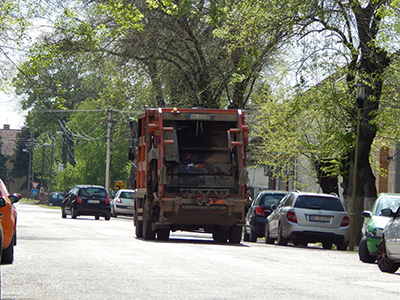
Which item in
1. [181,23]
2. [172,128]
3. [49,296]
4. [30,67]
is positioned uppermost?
[181,23]

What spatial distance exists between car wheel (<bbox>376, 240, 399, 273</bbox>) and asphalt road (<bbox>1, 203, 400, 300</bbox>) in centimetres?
17

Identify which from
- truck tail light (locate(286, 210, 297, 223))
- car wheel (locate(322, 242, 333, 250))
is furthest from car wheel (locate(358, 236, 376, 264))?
car wheel (locate(322, 242, 333, 250))

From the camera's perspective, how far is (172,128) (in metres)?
22.5

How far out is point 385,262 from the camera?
52.7 ft

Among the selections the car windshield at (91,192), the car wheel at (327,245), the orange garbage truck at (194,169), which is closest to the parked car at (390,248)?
the orange garbage truck at (194,169)

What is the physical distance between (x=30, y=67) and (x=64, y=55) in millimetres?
6877

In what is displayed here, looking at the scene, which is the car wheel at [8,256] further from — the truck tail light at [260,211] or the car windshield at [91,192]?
the car windshield at [91,192]

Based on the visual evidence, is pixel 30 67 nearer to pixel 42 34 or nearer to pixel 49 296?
pixel 42 34

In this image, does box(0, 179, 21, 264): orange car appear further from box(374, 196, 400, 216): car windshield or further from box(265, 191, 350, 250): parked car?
box(265, 191, 350, 250): parked car

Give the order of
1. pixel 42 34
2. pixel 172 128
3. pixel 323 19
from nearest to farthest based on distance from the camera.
Answer: pixel 172 128
pixel 323 19
pixel 42 34

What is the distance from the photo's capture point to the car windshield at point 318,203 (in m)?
24.8

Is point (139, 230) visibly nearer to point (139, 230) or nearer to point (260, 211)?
point (139, 230)

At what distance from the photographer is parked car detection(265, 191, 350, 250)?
80.3ft

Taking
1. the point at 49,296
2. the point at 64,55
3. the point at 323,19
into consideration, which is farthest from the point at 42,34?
the point at 49,296
